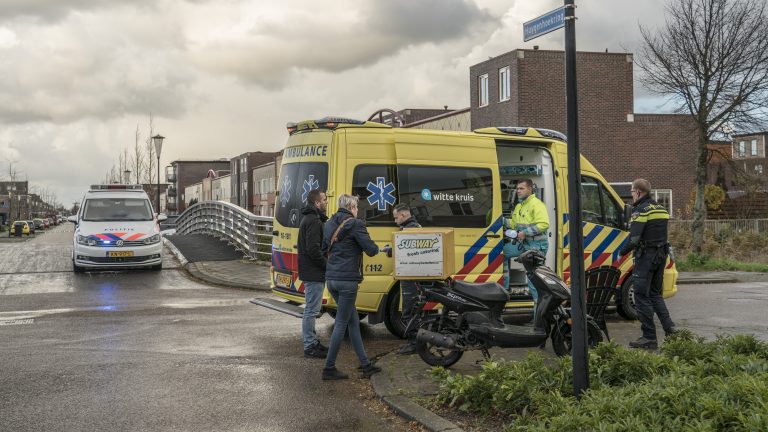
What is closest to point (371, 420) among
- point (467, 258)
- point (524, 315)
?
point (467, 258)

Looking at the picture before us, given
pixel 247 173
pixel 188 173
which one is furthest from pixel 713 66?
pixel 188 173

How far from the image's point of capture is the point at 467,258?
912 centimetres

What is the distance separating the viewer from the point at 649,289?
27.2ft

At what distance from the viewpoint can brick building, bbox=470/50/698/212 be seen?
34.8 metres

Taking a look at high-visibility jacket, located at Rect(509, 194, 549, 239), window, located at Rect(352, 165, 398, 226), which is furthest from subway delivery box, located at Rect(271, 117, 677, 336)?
high-visibility jacket, located at Rect(509, 194, 549, 239)

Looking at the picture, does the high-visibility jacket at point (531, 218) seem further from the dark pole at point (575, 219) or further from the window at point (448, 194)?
the dark pole at point (575, 219)

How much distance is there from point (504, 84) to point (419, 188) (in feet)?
92.2

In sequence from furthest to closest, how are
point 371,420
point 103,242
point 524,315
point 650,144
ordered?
point 650,144 < point 103,242 < point 524,315 < point 371,420

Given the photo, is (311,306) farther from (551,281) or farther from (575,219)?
(575,219)

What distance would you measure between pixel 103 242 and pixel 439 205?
10132mm

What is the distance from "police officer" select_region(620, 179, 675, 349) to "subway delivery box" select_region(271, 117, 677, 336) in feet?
4.80

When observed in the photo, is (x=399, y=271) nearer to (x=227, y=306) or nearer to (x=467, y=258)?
(x=467, y=258)

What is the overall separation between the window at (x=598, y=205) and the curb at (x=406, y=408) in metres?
4.60

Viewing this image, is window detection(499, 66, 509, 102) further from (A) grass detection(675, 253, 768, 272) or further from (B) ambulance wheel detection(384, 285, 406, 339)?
(B) ambulance wheel detection(384, 285, 406, 339)
